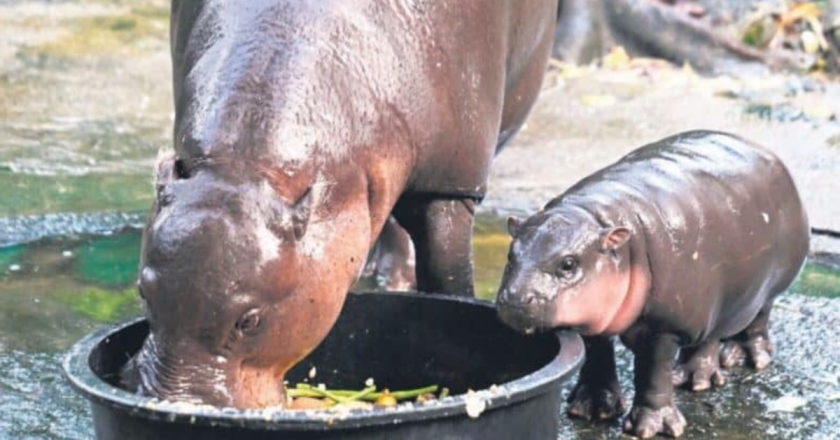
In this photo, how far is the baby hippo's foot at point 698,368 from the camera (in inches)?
167

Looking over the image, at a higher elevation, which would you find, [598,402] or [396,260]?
[598,402]

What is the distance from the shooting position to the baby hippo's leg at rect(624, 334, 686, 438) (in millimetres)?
3822

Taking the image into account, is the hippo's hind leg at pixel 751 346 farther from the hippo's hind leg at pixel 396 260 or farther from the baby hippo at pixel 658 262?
the hippo's hind leg at pixel 396 260

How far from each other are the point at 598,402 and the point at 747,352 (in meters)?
0.74

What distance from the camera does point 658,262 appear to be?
3.72 meters

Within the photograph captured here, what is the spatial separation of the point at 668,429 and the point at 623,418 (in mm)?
166

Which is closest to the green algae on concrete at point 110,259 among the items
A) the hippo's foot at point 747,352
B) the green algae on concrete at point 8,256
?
the green algae on concrete at point 8,256

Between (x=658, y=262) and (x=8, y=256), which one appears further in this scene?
(x=8, y=256)

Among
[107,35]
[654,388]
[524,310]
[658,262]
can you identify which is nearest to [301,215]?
[524,310]

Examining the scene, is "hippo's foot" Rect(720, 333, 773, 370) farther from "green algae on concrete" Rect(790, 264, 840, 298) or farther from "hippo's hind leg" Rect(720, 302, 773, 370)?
"green algae on concrete" Rect(790, 264, 840, 298)

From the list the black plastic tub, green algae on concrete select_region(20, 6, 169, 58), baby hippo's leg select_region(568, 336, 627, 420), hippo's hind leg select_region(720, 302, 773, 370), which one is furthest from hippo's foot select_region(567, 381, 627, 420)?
green algae on concrete select_region(20, 6, 169, 58)

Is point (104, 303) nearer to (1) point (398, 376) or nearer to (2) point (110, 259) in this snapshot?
(2) point (110, 259)

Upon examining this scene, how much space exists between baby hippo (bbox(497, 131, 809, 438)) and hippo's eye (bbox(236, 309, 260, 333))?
795mm

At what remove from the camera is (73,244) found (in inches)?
227
